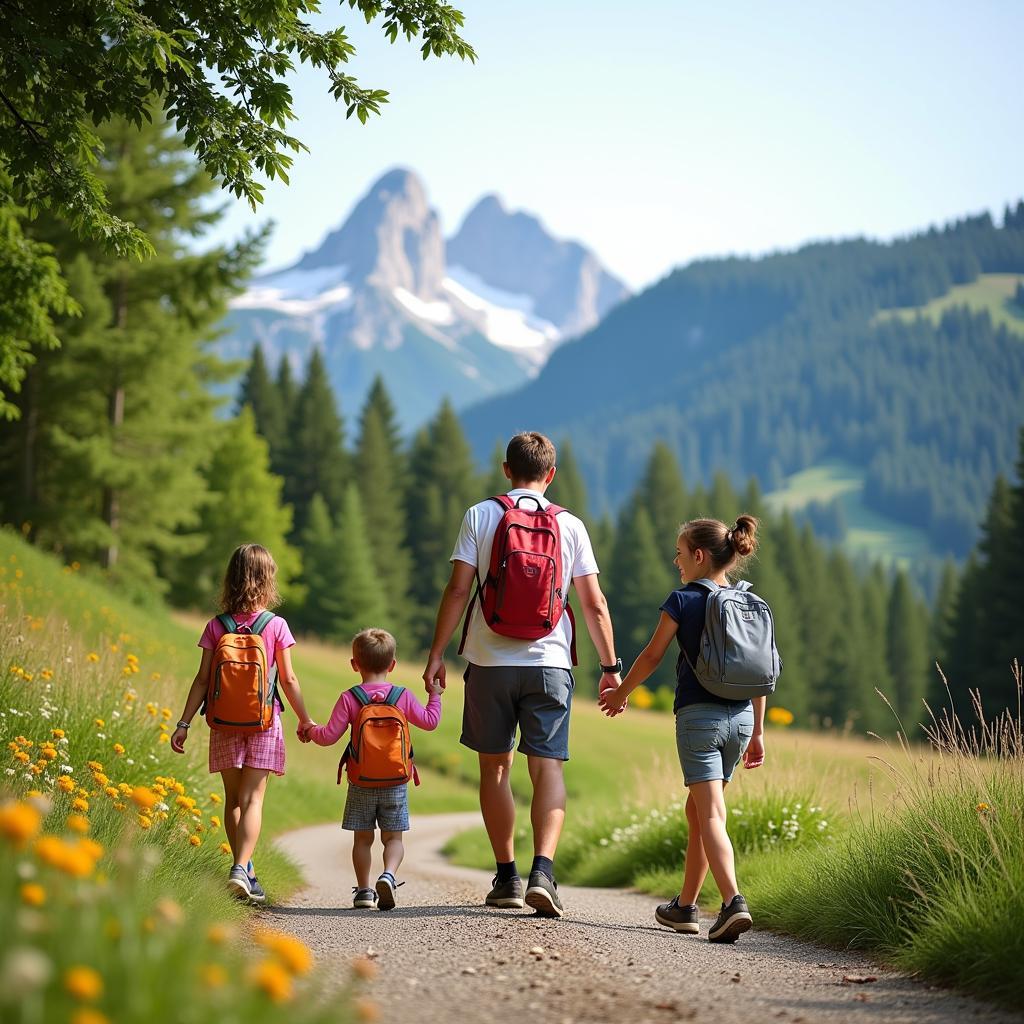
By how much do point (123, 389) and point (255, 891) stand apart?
22788 millimetres

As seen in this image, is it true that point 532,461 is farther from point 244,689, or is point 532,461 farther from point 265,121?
point 265,121

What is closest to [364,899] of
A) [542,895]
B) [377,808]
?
[377,808]

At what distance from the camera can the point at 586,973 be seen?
4539 millimetres

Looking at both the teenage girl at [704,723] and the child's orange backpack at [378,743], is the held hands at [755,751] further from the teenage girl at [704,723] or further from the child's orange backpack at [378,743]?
the child's orange backpack at [378,743]

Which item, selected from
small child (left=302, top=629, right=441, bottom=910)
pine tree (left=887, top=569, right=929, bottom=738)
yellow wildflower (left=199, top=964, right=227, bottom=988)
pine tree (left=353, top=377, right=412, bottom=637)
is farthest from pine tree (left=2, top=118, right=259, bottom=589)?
pine tree (left=887, top=569, right=929, bottom=738)

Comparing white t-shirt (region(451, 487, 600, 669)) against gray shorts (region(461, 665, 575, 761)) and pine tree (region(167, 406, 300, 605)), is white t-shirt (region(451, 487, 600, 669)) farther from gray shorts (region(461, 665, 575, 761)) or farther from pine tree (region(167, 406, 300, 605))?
pine tree (region(167, 406, 300, 605))

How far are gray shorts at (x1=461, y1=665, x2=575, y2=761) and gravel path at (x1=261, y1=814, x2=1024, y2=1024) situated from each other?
2.82 feet

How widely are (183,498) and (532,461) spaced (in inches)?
956

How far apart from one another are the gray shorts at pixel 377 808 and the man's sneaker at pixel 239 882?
2.49ft

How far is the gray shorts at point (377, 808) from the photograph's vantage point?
23.1ft

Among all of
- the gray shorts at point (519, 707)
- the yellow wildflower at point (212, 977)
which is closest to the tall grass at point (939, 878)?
the gray shorts at point (519, 707)

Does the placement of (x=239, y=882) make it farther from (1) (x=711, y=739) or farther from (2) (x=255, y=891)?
(1) (x=711, y=739)

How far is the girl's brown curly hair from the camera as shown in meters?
6.57

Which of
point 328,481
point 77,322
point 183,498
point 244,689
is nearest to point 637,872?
point 244,689
